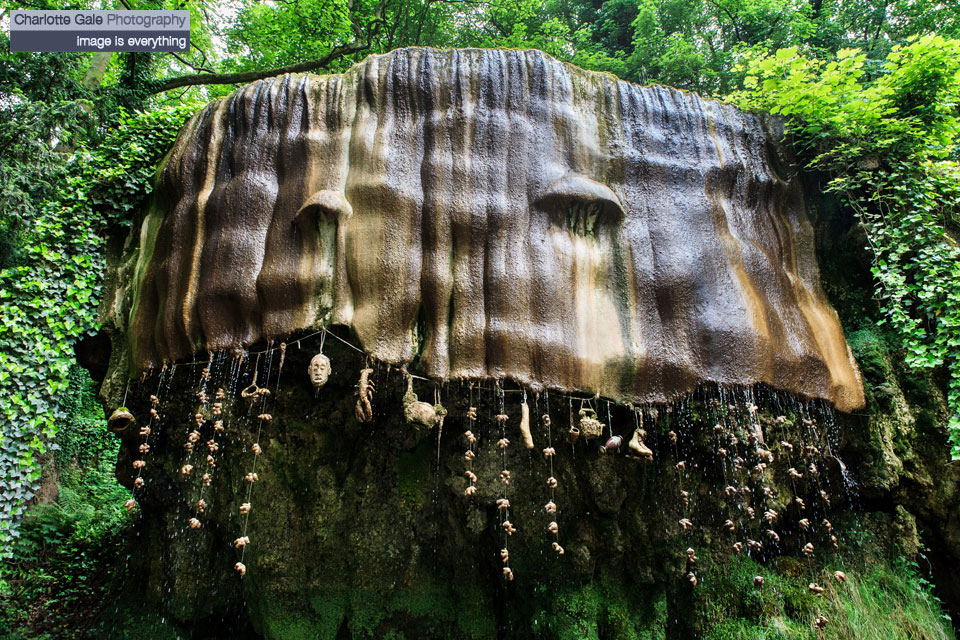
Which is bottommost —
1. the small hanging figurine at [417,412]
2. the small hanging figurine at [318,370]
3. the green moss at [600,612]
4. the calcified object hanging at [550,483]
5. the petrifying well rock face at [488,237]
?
the green moss at [600,612]

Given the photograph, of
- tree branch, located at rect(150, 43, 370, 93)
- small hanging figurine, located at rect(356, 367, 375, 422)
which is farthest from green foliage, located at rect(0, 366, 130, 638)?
tree branch, located at rect(150, 43, 370, 93)

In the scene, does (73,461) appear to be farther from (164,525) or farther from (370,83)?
(370,83)

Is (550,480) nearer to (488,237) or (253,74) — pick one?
(488,237)

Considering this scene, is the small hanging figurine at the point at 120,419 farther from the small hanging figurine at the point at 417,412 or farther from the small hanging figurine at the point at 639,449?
the small hanging figurine at the point at 639,449

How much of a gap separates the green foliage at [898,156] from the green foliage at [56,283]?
6.33m

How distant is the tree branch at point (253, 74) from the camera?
9086 millimetres

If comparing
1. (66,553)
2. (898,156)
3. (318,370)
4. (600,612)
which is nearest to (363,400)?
(318,370)

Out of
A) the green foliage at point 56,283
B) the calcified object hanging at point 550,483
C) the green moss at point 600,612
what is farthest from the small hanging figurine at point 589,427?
the green foliage at point 56,283

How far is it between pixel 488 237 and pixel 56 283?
13.0ft

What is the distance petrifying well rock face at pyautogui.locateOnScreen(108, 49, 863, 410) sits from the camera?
12.4 feet

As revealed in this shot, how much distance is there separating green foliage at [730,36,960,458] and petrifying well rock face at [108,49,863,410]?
59 cm

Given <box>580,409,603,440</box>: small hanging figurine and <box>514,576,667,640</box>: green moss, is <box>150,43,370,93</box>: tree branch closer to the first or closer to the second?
<box>580,409,603,440</box>: small hanging figurine

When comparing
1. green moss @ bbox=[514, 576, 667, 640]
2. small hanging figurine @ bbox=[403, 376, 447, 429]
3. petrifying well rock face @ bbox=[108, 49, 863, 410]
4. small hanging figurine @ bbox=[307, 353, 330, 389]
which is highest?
petrifying well rock face @ bbox=[108, 49, 863, 410]

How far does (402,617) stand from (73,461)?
357 inches
